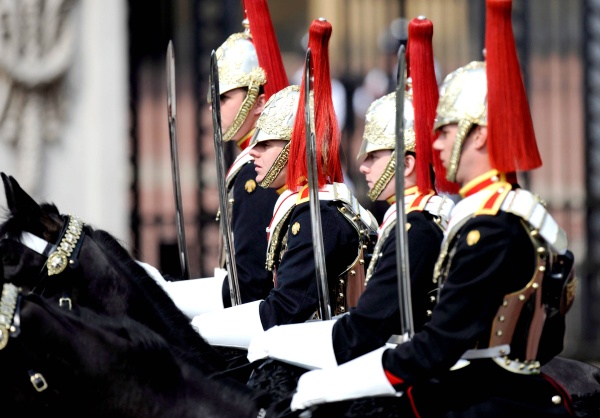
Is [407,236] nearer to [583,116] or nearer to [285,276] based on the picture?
[285,276]

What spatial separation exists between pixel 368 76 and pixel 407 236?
20.6ft

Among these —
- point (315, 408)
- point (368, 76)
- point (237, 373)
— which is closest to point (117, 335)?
point (315, 408)

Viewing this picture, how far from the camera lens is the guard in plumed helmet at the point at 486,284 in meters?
3.73

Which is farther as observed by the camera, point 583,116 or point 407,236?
point 583,116

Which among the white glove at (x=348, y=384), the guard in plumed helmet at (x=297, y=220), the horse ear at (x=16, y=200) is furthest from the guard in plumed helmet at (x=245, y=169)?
the white glove at (x=348, y=384)

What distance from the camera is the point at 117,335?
3699 millimetres

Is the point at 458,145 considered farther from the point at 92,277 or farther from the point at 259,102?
the point at 259,102

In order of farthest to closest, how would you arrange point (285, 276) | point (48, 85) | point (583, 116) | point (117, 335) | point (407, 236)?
point (583, 116) < point (48, 85) < point (285, 276) < point (407, 236) < point (117, 335)

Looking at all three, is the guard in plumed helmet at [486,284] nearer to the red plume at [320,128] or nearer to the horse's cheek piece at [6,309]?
the horse's cheek piece at [6,309]

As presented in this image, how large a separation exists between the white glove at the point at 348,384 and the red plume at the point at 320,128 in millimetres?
1410

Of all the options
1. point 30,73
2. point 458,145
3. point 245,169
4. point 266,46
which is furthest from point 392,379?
point 30,73

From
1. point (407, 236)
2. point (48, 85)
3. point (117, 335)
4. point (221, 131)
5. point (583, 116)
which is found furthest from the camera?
point (583, 116)

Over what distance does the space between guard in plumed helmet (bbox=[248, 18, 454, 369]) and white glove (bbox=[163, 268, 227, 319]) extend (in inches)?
48.5

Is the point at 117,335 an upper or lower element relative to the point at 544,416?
upper
